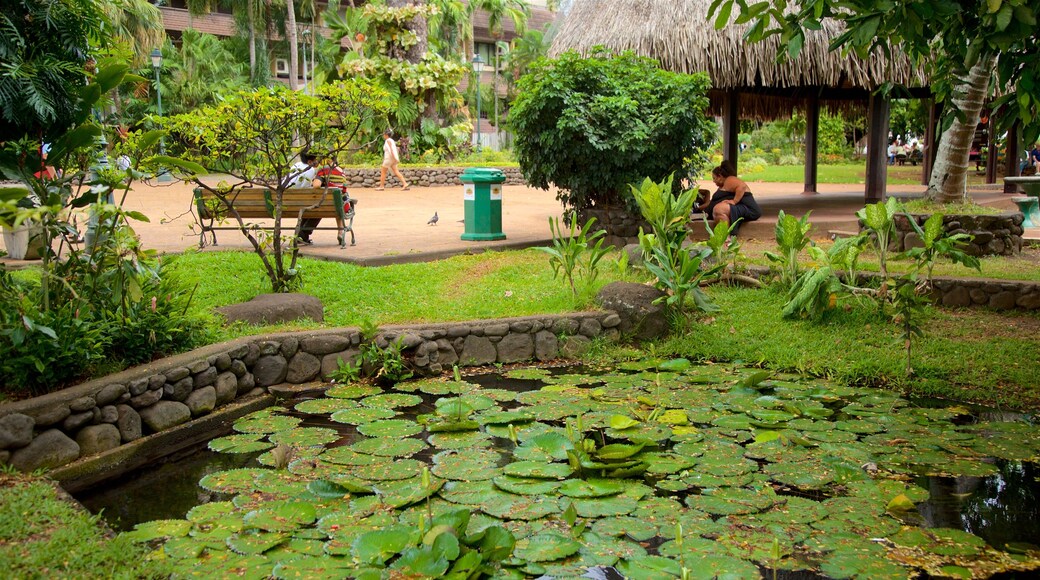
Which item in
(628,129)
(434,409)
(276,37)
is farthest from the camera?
(276,37)

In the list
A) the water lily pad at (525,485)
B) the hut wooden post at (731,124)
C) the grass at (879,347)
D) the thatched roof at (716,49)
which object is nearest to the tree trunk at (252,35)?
the hut wooden post at (731,124)

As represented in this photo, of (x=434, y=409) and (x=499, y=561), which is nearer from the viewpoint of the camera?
(x=499, y=561)

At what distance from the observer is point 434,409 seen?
18.3 feet

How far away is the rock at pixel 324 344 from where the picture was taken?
612 centimetres

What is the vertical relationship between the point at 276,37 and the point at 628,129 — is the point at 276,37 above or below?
above

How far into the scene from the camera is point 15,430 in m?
4.24

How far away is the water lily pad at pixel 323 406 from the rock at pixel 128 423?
93cm

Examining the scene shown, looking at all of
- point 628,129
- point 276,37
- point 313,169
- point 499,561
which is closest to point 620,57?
point 628,129

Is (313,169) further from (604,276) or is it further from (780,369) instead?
(780,369)

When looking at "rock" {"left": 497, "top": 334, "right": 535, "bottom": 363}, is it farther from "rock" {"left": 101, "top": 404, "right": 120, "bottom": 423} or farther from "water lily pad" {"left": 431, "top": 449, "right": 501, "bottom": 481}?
"rock" {"left": 101, "top": 404, "right": 120, "bottom": 423}

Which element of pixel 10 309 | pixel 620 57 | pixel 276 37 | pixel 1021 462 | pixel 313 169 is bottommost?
pixel 1021 462

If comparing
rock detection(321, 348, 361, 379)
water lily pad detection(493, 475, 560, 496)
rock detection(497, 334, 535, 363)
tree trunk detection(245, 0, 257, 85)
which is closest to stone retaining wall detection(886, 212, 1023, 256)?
rock detection(497, 334, 535, 363)

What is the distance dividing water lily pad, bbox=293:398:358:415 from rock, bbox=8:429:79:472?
1.31 m

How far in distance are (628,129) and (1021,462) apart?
557 cm
